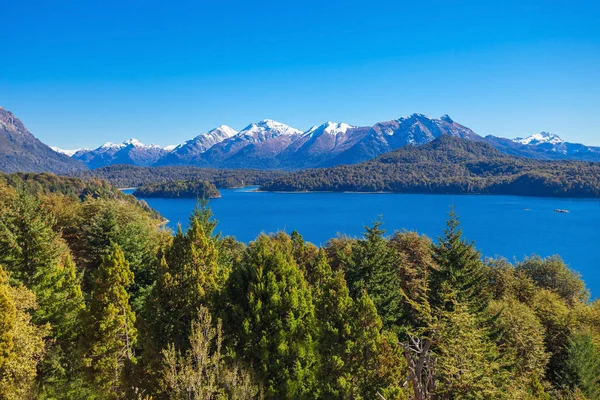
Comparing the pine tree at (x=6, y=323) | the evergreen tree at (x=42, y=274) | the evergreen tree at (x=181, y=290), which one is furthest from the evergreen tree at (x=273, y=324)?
the evergreen tree at (x=42, y=274)

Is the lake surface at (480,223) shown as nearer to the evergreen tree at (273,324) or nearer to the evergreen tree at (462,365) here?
the evergreen tree at (462,365)

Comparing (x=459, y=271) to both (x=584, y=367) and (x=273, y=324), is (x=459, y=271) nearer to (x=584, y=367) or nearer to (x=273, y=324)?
(x=584, y=367)

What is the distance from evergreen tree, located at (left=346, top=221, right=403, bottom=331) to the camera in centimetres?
2830

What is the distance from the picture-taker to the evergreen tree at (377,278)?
28.3 metres

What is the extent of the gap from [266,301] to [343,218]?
433 ft

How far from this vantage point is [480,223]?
130375 mm

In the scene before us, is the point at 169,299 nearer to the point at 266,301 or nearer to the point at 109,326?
the point at 109,326

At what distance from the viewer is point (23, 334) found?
16375mm

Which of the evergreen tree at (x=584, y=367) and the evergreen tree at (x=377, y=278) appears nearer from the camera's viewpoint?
the evergreen tree at (x=584, y=367)

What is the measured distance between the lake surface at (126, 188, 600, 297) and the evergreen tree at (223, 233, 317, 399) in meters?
71.4

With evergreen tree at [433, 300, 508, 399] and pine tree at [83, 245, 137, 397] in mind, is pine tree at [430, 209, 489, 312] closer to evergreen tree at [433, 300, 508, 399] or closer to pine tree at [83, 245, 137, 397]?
evergreen tree at [433, 300, 508, 399]

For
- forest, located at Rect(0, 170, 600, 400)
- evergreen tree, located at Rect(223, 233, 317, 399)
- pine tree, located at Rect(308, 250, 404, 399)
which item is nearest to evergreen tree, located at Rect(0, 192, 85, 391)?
forest, located at Rect(0, 170, 600, 400)

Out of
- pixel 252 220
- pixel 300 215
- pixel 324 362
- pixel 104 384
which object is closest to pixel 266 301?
pixel 324 362

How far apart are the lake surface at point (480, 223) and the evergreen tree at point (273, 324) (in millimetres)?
71402
